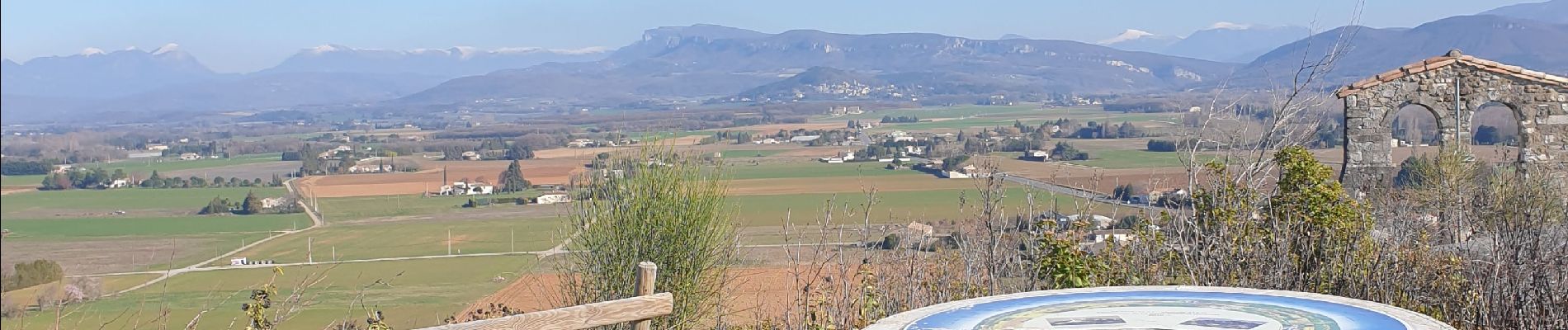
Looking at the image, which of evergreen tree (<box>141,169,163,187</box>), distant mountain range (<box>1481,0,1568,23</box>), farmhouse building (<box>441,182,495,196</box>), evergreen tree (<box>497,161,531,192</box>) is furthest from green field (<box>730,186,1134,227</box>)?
distant mountain range (<box>1481,0,1568,23</box>)

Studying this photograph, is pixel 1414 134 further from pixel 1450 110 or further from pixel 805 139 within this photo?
pixel 805 139

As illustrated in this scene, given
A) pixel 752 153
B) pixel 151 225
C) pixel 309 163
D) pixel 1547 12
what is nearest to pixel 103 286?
pixel 151 225

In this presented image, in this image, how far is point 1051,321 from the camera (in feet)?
20.1

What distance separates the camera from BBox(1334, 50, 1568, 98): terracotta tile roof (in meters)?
14.7

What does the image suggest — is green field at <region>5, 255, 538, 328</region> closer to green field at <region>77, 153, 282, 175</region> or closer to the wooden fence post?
the wooden fence post

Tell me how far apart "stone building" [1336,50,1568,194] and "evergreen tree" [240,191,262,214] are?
4583cm

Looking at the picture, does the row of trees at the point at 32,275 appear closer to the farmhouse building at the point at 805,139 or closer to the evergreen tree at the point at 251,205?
the evergreen tree at the point at 251,205

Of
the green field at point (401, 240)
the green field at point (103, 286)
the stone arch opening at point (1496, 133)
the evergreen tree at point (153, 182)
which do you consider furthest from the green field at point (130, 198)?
the stone arch opening at point (1496, 133)

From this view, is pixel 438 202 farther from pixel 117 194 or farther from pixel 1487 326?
pixel 1487 326

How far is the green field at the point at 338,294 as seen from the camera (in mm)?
15594

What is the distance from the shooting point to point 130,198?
58625mm

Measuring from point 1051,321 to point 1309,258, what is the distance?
3.23 m

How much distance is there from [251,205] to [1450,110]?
47.1 metres

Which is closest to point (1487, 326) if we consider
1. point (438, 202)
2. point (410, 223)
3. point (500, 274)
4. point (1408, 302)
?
point (1408, 302)
